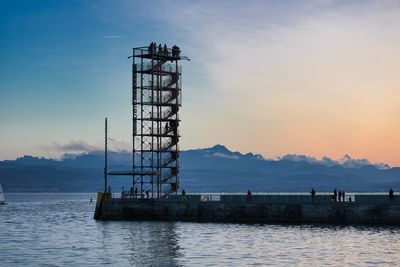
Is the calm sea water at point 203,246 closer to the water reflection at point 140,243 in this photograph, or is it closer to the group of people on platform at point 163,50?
the water reflection at point 140,243

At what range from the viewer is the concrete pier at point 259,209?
82188mm

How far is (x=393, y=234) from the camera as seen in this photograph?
7412 cm

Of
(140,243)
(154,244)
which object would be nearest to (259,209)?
(154,244)

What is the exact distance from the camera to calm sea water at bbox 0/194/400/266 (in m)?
58.4

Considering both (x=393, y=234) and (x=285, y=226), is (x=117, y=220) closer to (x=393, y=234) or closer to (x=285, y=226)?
(x=285, y=226)

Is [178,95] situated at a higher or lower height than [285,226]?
higher

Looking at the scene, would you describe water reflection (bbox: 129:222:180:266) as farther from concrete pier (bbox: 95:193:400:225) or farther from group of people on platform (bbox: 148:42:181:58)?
group of people on platform (bbox: 148:42:181:58)

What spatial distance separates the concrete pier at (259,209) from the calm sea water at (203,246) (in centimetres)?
192

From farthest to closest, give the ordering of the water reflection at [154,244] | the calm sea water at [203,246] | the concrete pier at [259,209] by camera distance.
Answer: the concrete pier at [259,209] < the water reflection at [154,244] < the calm sea water at [203,246]

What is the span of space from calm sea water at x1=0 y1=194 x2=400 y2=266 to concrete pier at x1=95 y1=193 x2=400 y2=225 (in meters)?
1.92

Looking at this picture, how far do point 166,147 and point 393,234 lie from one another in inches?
1583

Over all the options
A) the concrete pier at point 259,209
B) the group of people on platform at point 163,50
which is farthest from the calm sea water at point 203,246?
the group of people on platform at point 163,50

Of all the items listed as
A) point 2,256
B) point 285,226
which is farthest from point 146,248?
point 285,226

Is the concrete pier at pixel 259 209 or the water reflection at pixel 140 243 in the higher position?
the concrete pier at pixel 259 209
